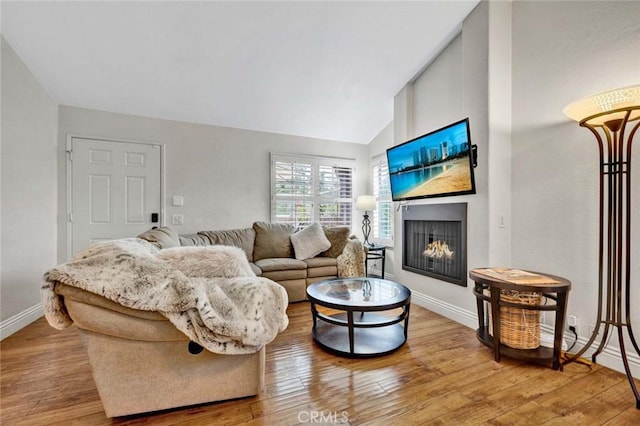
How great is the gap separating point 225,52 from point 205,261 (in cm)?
230

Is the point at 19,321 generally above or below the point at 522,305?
below

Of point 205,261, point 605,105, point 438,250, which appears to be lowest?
point 438,250

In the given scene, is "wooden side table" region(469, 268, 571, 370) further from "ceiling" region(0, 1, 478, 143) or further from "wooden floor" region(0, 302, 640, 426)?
"ceiling" region(0, 1, 478, 143)

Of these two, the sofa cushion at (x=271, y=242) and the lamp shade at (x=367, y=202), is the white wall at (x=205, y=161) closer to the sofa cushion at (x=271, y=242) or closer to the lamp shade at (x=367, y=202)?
the sofa cushion at (x=271, y=242)

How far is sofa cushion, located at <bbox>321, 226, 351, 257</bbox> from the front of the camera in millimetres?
3750

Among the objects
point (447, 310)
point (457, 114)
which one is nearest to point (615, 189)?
point (457, 114)

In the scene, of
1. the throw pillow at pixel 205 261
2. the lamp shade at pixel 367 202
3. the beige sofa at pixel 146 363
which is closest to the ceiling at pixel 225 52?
the lamp shade at pixel 367 202

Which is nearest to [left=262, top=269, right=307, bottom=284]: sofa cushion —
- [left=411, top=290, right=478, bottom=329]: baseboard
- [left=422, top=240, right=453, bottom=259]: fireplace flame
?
[left=411, top=290, right=478, bottom=329]: baseboard

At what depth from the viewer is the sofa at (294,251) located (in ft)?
11.0

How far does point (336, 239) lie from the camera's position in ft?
12.5

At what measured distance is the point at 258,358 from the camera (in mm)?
1537

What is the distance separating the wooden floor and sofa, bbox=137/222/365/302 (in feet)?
4.01

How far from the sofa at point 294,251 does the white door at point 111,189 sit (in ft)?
2.08

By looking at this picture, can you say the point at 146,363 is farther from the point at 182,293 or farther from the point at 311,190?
the point at 311,190
